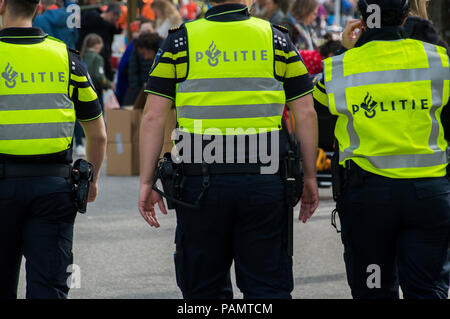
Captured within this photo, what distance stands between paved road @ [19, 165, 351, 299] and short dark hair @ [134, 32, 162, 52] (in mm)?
3300

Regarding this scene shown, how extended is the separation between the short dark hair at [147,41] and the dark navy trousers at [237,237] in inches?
355

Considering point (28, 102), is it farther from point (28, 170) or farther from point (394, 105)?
point (394, 105)

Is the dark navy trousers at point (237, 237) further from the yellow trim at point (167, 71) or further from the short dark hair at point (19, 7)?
the short dark hair at point (19, 7)

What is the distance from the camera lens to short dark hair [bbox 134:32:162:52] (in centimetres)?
1303

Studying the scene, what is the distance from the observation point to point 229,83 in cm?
414

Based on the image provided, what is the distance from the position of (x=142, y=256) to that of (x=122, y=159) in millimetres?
4837

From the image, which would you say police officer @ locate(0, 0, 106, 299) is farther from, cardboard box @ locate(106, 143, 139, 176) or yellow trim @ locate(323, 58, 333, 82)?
cardboard box @ locate(106, 143, 139, 176)

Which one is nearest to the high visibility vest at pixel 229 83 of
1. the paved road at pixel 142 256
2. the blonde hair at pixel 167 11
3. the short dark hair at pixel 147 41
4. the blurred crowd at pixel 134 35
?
the paved road at pixel 142 256

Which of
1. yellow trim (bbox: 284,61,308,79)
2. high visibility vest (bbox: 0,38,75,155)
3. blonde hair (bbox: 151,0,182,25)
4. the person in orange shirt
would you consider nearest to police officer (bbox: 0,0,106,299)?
high visibility vest (bbox: 0,38,75,155)

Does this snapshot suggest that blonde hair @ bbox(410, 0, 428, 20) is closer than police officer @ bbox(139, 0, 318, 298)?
No

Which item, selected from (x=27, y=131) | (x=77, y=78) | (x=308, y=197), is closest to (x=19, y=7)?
(x=77, y=78)

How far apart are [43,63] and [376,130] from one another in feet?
4.70

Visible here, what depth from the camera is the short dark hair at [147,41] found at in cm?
1303
